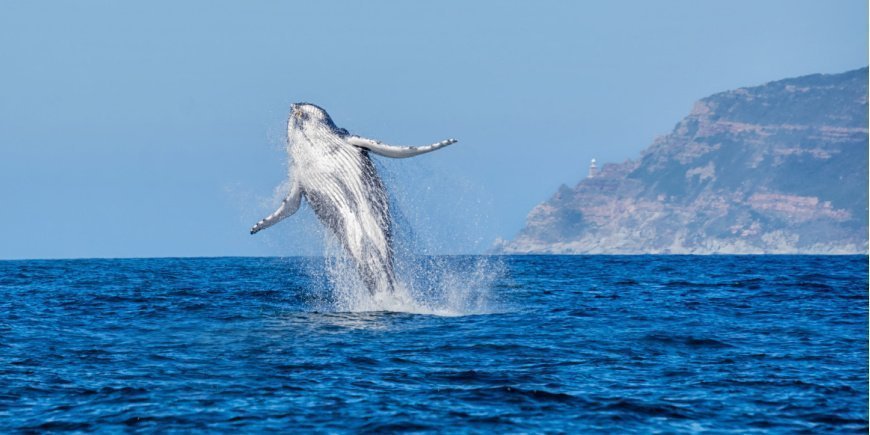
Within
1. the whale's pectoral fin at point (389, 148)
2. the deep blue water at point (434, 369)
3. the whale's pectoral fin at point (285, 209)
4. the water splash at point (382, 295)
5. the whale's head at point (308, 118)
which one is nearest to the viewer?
the deep blue water at point (434, 369)

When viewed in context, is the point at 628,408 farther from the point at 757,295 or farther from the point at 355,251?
the point at 757,295

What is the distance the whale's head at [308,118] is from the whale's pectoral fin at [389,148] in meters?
0.60

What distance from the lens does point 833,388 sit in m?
14.2

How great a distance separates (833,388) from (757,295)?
1821 cm

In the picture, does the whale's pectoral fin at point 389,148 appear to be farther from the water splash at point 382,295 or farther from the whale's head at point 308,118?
the water splash at point 382,295

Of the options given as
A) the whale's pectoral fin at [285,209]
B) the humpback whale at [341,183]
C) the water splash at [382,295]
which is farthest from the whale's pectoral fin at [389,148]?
the water splash at [382,295]

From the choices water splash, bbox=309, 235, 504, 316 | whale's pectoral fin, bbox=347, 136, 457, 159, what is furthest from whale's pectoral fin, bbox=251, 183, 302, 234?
whale's pectoral fin, bbox=347, 136, 457, 159

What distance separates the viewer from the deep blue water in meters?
12.3

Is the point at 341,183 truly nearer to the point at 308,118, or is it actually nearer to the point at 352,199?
the point at 352,199

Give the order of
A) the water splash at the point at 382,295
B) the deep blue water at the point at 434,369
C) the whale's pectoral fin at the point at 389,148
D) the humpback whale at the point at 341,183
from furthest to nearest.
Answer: the water splash at the point at 382,295
the humpback whale at the point at 341,183
the whale's pectoral fin at the point at 389,148
the deep blue water at the point at 434,369

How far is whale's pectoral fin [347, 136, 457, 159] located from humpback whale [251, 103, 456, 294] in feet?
0.08

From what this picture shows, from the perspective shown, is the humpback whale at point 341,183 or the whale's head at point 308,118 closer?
the humpback whale at point 341,183

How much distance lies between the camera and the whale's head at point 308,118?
1984 centimetres

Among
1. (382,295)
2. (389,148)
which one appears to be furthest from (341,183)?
(382,295)
